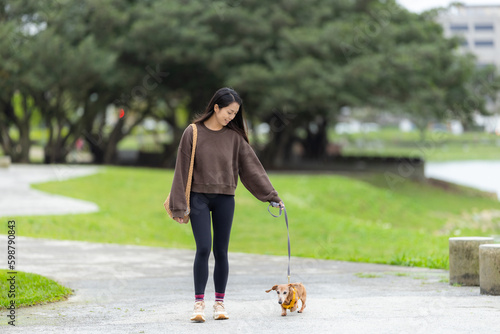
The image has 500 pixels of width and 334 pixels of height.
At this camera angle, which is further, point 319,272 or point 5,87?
point 5,87

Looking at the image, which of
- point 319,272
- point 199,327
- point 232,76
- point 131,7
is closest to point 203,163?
point 199,327

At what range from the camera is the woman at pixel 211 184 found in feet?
21.2

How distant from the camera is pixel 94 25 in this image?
32875 mm

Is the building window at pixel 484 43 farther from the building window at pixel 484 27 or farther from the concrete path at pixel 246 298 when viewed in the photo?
the concrete path at pixel 246 298

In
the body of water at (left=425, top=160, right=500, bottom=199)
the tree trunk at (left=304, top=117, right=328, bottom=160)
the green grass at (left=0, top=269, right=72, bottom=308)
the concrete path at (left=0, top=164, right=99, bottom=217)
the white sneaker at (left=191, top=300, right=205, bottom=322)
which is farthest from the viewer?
the body of water at (left=425, top=160, right=500, bottom=199)

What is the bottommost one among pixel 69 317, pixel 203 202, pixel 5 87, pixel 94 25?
pixel 69 317

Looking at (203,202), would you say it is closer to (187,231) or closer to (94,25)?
(187,231)

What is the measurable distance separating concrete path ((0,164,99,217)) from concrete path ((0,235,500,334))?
18.3 feet

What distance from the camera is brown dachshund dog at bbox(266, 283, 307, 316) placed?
6534mm

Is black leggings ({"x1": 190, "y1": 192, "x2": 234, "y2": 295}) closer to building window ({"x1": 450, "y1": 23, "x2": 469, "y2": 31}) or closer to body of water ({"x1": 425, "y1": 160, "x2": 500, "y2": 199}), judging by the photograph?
body of water ({"x1": 425, "y1": 160, "x2": 500, "y2": 199})

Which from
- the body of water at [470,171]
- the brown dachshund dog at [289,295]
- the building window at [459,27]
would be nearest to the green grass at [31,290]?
the brown dachshund dog at [289,295]

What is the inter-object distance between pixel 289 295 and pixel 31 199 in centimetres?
1361

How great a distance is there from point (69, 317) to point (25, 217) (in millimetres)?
9399

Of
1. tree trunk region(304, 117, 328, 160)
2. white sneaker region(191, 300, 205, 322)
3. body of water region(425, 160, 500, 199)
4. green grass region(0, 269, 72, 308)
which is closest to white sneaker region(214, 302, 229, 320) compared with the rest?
white sneaker region(191, 300, 205, 322)
